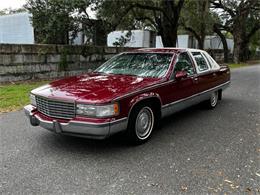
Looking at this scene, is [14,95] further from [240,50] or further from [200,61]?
[240,50]

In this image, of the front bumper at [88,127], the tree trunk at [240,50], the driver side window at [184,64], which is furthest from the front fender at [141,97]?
the tree trunk at [240,50]

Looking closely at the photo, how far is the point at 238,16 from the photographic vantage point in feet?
91.8

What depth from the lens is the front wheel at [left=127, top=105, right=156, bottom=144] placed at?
4.30 m

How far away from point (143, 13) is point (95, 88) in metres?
13.8

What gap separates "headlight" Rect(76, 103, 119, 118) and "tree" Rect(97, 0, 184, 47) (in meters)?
9.63

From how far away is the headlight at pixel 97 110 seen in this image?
3.82 m

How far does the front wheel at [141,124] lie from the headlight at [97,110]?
48cm

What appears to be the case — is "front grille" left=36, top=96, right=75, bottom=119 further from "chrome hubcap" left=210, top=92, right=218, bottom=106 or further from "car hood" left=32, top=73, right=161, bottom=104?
"chrome hubcap" left=210, top=92, right=218, bottom=106

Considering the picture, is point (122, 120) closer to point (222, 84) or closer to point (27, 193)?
point (27, 193)

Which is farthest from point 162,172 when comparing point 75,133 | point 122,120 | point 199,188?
point 75,133

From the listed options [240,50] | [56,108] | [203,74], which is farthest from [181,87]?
[240,50]

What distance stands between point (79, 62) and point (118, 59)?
6798 millimetres

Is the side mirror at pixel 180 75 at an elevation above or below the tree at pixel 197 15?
below

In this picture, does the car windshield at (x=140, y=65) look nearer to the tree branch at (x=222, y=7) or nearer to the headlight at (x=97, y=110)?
the headlight at (x=97, y=110)
